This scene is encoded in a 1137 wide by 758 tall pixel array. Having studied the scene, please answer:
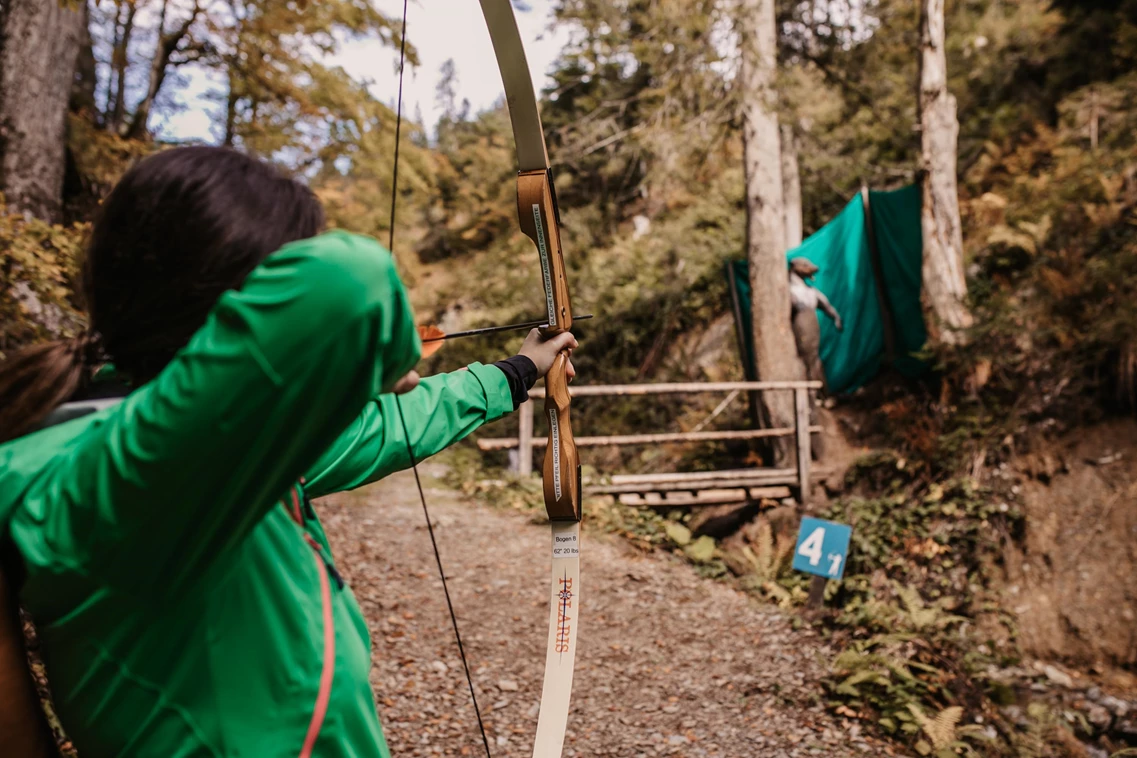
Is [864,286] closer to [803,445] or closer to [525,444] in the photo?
[803,445]

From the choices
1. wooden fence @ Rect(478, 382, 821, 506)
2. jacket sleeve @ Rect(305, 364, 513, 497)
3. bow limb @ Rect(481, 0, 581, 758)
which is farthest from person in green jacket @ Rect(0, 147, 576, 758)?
wooden fence @ Rect(478, 382, 821, 506)

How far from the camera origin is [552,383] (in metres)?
1.85

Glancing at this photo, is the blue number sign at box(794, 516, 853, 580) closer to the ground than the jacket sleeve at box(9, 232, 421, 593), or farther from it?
closer to the ground

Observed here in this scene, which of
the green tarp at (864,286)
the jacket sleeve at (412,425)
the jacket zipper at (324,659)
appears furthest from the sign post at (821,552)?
the jacket zipper at (324,659)

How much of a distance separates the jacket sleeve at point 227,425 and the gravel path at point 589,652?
309 cm

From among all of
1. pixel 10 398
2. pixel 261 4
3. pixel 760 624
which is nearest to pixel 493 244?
pixel 261 4

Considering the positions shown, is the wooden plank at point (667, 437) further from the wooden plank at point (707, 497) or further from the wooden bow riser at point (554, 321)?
the wooden bow riser at point (554, 321)

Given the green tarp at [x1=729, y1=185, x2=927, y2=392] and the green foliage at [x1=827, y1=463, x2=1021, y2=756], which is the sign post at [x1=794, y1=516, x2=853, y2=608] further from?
the green tarp at [x1=729, y1=185, x2=927, y2=392]

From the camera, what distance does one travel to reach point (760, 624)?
4969mm

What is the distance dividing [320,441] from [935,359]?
6.78 meters

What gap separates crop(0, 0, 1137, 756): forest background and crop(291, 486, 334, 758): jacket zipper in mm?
1616

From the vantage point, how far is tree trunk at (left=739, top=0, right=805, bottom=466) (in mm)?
6746

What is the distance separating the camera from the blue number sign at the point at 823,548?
4746mm

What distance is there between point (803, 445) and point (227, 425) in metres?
6.63
